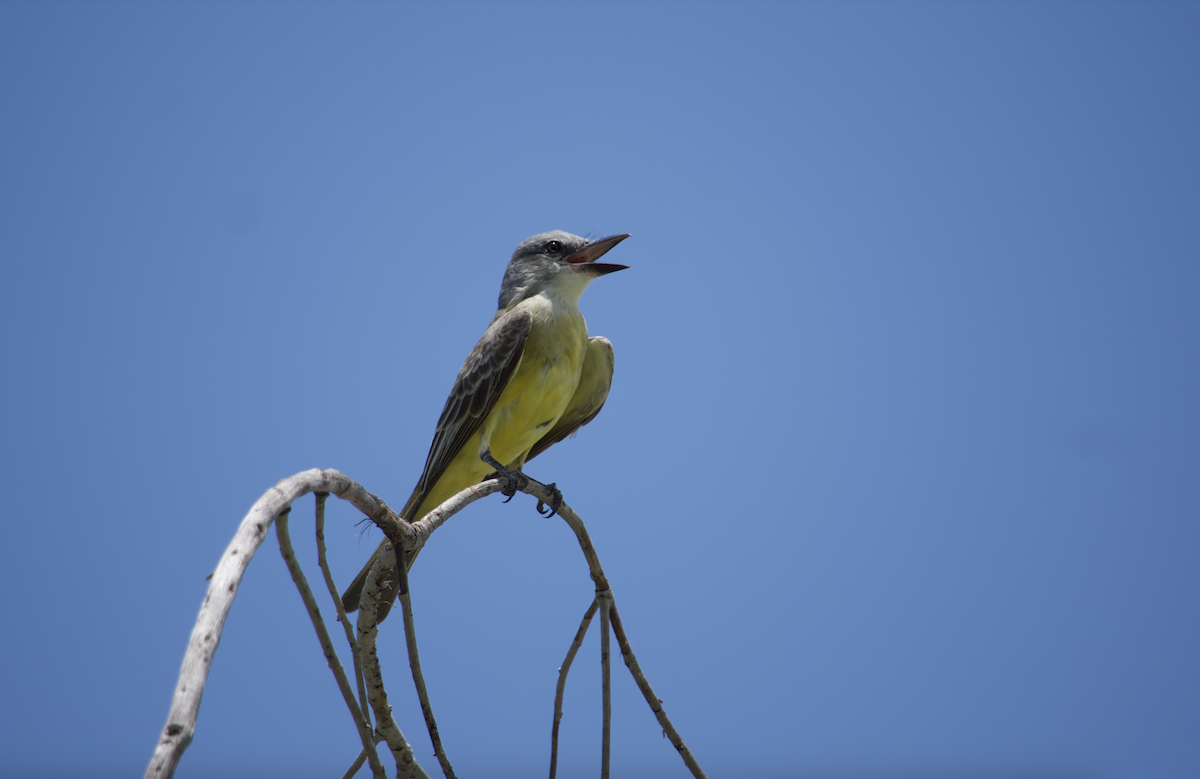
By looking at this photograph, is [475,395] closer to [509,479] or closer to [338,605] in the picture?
[509,479]

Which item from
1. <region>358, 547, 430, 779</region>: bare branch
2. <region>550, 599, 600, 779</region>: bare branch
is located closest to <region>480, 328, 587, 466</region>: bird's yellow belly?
<region>550, 599, 600, 779</region>: bare branch

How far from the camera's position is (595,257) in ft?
17.6

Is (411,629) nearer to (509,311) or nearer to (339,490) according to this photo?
(339,490)

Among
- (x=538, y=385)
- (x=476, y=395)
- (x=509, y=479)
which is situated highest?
(x=538, y=385)

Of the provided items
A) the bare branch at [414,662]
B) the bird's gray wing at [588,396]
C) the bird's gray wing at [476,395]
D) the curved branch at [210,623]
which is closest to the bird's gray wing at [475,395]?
the bird's gray wing at [476,395]

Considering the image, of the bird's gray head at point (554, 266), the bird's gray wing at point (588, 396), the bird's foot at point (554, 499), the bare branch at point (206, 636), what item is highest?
the bird's gray head at point (554, 266)

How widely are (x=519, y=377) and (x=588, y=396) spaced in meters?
0.84

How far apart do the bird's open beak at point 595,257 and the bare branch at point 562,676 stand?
2439mm

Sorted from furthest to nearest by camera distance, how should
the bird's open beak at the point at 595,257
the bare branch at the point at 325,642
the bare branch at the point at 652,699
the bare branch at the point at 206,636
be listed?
the bird's open beak at the point at 595,257
the bare branch at the point at 652,699
the bare branch at the point at 325,642
the bare branch at the point at 206,636

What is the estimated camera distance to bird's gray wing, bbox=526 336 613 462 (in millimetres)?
5469

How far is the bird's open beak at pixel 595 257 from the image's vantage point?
522 centimetres

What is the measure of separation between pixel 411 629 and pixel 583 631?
102 centimetres

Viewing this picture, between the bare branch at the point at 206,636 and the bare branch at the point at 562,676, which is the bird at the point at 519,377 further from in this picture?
the bare branch at the point at 206,636

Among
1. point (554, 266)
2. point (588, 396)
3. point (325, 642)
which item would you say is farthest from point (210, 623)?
point (588, 396)
